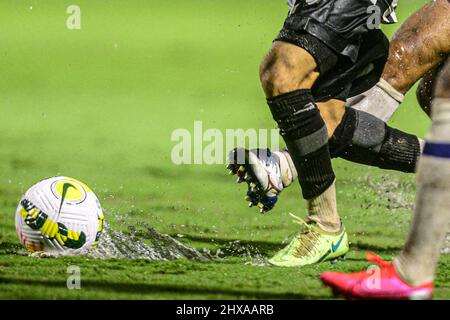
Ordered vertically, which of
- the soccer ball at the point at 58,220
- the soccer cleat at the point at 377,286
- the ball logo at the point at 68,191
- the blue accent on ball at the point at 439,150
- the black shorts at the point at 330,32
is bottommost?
the soccer cleat at the point at 377,286

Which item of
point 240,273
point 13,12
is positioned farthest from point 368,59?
point 13,12

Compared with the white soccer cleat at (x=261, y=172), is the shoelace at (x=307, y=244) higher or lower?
lower

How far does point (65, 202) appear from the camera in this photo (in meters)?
4.31

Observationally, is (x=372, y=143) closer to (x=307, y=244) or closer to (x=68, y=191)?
(x=307, y=244)

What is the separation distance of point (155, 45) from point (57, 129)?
540 centimetres

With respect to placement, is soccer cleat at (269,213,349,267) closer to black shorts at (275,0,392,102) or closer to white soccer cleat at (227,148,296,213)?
white soccer cleat at (227,148,296,213)

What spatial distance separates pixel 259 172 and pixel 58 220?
35.5 inches

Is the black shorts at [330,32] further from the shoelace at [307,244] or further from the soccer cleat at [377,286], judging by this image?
the soccer cleat at [377,286]

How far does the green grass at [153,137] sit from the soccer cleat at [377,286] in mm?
276

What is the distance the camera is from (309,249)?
14.1ft

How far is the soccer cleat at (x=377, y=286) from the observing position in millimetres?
3195

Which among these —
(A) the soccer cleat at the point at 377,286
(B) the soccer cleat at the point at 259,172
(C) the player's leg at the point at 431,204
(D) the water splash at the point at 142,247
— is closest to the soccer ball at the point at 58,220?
(D) the water splash at the point at 142,247

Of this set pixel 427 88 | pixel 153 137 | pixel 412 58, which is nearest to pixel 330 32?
pixel 412 58

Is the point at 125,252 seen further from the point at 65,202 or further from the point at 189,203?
the point at 189,203
